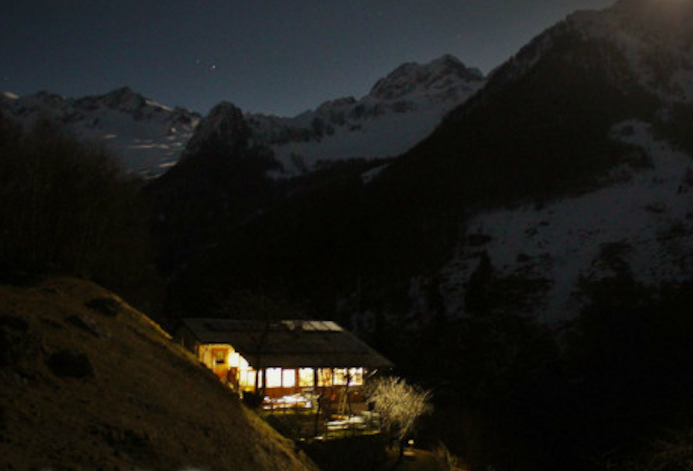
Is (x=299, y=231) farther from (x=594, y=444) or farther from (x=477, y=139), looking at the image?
(x=594, y=444)

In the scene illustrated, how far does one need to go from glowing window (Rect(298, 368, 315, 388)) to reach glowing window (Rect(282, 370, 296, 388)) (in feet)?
1.33

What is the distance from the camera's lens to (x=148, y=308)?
44156 mm

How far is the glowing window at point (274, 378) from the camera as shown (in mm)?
34000

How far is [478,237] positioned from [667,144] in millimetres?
35192

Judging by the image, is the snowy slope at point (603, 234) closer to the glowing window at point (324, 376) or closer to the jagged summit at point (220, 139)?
the glowing window at point (324, 376)

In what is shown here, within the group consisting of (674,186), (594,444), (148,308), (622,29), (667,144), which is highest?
(622,29)

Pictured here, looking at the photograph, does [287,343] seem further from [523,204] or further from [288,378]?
[523,204]

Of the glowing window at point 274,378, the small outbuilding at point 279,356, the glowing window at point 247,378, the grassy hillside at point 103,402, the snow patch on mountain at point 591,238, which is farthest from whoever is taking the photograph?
the snow patch on mountain at point 591,238

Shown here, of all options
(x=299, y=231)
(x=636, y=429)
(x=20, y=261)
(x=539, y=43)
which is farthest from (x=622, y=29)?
(x=20, y=261)

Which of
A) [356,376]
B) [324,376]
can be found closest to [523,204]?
[356,376]

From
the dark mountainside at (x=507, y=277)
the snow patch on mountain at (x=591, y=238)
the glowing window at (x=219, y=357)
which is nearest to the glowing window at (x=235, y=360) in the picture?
the glowing window at (x=219, y=357)

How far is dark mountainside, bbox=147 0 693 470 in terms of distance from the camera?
41.6 metres

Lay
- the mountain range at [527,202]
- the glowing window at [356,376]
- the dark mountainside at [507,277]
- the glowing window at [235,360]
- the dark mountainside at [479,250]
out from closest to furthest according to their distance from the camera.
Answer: the dark mountainside at [479,250], the glowing window at [235,360], the glowing window at [356,376], the dark mountainside at [507,277], the mountain range at [527,202]

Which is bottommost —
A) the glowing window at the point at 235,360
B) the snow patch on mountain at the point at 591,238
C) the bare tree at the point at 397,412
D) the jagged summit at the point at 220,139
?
the bare tree at the point at 397,412
